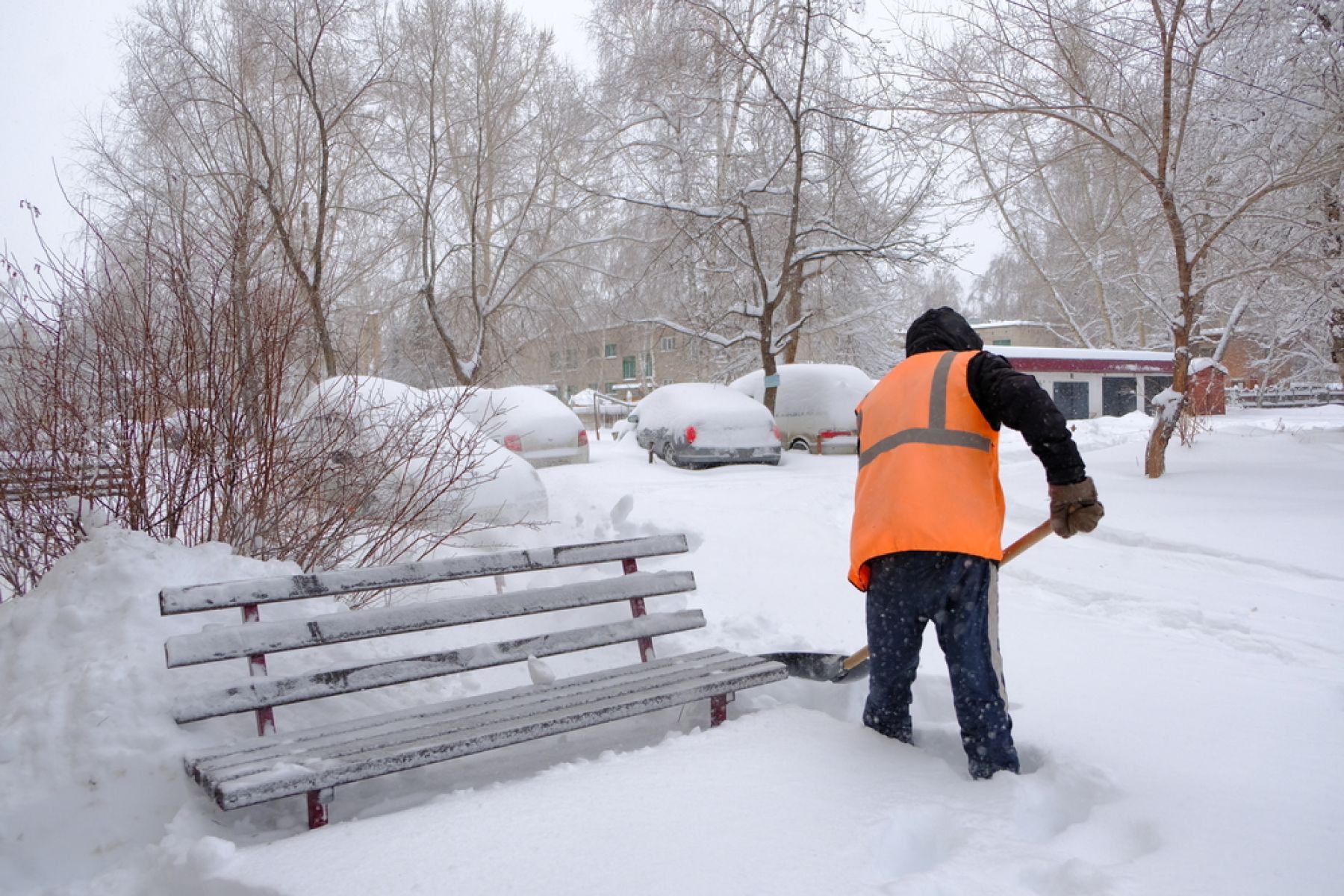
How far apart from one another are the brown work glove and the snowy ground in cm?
79

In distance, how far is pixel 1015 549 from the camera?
3.37 m

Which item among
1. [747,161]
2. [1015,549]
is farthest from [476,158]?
[1015,549]

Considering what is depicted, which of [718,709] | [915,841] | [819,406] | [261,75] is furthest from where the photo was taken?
[819,406]

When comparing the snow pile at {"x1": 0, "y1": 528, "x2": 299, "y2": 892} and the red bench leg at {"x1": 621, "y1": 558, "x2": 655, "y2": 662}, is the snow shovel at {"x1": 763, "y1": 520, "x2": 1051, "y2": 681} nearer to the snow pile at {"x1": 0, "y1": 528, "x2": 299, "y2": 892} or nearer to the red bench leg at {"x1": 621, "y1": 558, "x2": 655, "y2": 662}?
the red bench leg at {"x1": 621, "y1": 558, "x2": 655, "y2": 662}

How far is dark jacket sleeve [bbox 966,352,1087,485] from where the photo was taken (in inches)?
115

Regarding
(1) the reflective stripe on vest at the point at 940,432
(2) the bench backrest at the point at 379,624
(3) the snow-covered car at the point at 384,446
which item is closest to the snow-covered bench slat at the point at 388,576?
(2) the bench backrest at the point at 379,624

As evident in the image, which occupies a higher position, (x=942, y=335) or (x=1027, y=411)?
(x=942, y=335)

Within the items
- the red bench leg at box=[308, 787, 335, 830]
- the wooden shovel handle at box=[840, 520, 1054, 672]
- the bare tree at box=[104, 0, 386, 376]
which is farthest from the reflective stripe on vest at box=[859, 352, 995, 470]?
the bare tree at box=[104, 0, 386, 376]

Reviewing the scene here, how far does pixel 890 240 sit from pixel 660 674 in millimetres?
14227

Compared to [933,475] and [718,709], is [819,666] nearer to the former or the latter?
[718,709]

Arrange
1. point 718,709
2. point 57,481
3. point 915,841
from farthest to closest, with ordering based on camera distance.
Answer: point 57,481, point 718,709, point 915,841

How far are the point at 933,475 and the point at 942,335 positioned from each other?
64 cm

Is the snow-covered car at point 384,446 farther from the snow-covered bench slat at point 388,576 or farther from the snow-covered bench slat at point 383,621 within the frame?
the snow-covered bench slat at point 383,621

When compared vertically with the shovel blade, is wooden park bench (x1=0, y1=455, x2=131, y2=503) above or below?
above
